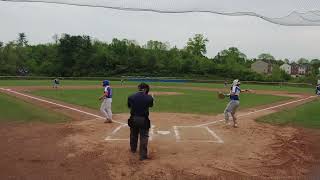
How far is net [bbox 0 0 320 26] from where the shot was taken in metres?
9.70

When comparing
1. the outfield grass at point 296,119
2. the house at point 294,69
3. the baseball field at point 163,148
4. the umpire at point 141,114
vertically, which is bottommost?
the outfield grass at point 296,119

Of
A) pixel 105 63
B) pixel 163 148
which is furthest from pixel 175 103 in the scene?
pixel 105 63

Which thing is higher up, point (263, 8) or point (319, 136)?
point (263, 8)

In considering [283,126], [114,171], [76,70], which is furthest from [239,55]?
[114,171]

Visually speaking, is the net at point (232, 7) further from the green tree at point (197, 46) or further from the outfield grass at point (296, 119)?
the green tree at point (197, 46)

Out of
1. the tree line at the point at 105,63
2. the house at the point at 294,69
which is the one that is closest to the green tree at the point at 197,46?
the tree line at the point at 105,63

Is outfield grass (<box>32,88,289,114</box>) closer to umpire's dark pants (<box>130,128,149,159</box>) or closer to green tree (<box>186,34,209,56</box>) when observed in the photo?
umpire's dark pants (<box>130,128,149,159</box>)

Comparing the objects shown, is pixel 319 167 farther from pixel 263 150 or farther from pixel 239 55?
pixel 239 55

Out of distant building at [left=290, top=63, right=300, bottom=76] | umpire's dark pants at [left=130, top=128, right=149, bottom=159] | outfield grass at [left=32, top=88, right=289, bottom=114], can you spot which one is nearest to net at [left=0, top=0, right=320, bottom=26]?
umpire's dark pants at [left=130, top=128, right=149, bottom=159]

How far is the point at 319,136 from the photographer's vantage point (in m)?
12.6

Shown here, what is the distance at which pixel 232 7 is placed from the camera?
34.3 feet

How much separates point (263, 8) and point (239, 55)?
316 feet

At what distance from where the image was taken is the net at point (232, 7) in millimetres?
9695

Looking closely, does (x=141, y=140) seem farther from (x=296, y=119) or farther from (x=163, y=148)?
(x=296, y=119)
